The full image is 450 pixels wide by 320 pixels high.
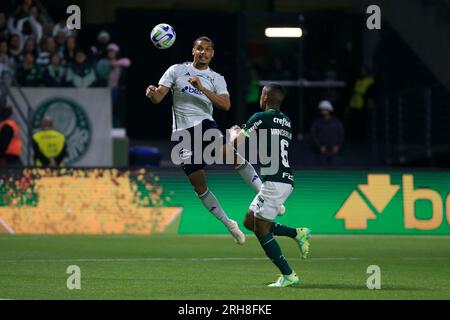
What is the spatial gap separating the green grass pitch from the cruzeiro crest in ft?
12.4

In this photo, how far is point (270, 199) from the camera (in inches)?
499

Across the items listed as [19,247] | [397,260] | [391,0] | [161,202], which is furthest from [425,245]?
[391,0]

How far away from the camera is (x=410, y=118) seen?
27875 millimetres

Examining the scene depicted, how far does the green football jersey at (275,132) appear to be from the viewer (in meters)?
12.6

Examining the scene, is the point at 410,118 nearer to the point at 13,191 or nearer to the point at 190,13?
the point at 190,13

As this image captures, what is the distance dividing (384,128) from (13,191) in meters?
10.3

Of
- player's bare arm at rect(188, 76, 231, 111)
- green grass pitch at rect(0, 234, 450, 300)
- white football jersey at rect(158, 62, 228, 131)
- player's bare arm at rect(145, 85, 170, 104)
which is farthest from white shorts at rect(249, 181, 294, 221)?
white football jersey at rect(158, 62, 228, 131)

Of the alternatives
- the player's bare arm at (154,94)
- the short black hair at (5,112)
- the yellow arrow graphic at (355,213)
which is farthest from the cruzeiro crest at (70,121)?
the player's bare arm at (154,94)

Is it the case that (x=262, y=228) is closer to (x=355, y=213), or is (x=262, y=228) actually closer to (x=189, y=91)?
(x=189, y=91)

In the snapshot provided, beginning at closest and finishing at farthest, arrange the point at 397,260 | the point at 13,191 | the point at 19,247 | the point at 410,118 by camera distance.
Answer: the point at 397,260
the point at 19,247
the point at 13,191
the point at 410,118

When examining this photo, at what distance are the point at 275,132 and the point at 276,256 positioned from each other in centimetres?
124

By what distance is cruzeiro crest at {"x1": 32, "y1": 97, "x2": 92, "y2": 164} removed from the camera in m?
24.7

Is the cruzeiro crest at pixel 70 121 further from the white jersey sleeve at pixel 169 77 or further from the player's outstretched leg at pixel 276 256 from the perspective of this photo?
the player's outstretched leg at pixel 276 256

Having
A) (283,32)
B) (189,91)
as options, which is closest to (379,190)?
(189,91)
